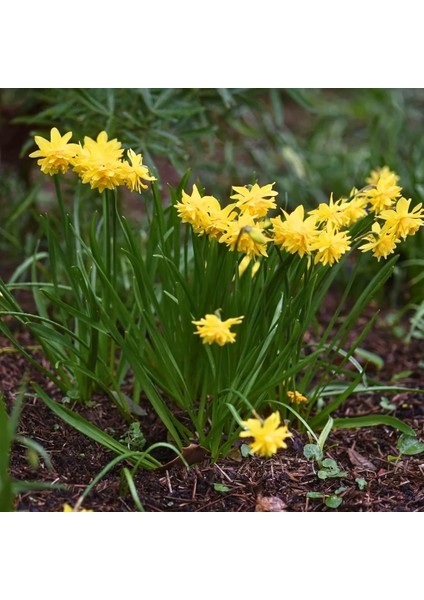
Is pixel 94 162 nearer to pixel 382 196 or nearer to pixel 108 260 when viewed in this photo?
pixel 108 260

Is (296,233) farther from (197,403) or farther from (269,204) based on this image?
(197,403)

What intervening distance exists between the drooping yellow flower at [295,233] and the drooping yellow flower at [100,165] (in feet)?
1.17

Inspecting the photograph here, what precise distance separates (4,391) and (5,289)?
1.31 ft

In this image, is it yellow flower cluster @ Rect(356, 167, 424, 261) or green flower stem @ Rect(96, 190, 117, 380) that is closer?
yellow flower cluster @ Rect(356, 167, 424, 261)

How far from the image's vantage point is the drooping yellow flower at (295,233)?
1.64m

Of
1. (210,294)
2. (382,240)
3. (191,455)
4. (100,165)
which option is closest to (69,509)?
(191,455)

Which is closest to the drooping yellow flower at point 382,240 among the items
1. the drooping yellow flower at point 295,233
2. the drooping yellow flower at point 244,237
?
the drooping yellow flower at point 295,233

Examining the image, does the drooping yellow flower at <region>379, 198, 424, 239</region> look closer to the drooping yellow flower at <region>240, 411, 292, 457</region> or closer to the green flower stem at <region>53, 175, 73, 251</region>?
the drooping yellow flower at <region>240, 411, 292, 457</region>

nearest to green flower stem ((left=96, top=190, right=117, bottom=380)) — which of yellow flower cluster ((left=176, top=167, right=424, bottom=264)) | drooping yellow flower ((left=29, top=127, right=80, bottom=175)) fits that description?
drooping yellow flower ((left=29, top=127, right=80, bottom=175))

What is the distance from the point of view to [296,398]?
77.6 inches

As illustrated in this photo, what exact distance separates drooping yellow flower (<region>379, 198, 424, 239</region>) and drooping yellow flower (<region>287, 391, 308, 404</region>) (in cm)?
48

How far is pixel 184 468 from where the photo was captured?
1.84 m

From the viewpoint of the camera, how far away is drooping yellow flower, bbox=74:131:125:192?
169 cm
